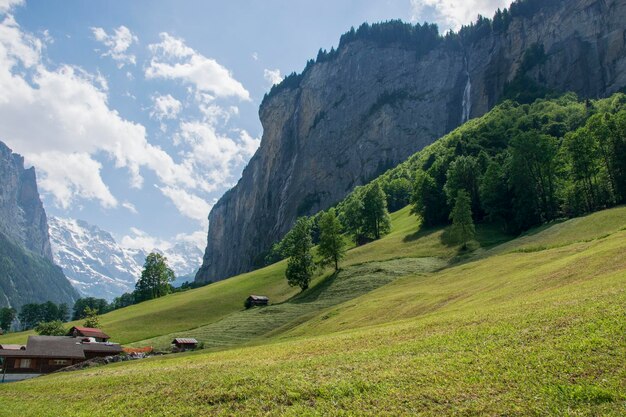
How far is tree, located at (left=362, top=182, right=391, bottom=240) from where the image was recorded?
12950 centimetres

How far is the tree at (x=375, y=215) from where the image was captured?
425 ft

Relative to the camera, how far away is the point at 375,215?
428 feet

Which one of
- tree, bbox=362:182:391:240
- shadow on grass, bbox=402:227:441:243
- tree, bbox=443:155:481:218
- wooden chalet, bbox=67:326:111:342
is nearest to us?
wooden chalet, bbox=67:326:111:342

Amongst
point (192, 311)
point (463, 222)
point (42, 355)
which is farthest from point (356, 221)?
point (42, 355)

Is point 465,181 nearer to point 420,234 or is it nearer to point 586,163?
point 420,234

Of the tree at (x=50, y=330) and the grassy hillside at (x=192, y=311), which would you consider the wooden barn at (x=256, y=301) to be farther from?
the tree at (x=50, y=330)

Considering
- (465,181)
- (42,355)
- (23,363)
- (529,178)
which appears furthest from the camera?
(465,181)

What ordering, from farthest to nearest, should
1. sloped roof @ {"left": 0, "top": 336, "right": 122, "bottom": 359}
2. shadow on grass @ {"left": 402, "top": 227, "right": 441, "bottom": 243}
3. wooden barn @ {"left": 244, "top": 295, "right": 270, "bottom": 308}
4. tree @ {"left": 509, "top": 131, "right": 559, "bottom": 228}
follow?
1. shadow on grass @ {"left": 402, "top": 227, "right": 441, "bottom": 243}
2. wooden barn @ {"left": 244, "top": 295, "right": 270, "bottom": 308}
3. tree @ {"left": 509, "top": 131, "right": 559, "bottom": 228}
4. sloped roof @ {"left": 0, "top": 336, "right": 122, "bottom": 359}

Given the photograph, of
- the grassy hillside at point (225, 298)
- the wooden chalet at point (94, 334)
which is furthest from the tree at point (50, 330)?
the wooden chalet at point (94, 334)

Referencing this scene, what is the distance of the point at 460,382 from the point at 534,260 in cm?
4151

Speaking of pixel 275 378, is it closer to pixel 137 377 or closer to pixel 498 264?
pixel 137 377

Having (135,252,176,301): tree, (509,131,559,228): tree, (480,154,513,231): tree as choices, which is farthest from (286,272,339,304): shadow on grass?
(135,252,176,301): tree

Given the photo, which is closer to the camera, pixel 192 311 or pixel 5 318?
pixel 192 311

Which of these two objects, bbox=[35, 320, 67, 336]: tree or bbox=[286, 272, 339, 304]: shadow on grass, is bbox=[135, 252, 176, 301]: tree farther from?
bbox=[286, 272, 339, 304]: shadow on grass
